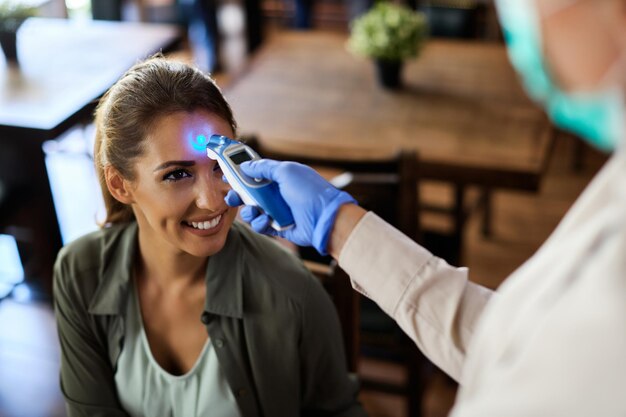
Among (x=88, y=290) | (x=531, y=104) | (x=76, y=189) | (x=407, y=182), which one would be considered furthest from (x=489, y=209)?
(x=88, y=290)

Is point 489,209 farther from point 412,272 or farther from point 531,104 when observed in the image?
point 412,272

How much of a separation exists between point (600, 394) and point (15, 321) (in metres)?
2.09

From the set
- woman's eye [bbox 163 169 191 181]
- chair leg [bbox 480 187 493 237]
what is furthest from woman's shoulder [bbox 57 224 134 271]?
chair leg [bbox 480 187 493 237]

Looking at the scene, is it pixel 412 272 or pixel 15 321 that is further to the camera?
pixel 15 321

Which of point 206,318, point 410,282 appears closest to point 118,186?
point 206,318

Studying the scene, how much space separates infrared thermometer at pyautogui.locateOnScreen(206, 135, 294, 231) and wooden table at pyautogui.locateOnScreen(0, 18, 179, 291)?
133 centimetres

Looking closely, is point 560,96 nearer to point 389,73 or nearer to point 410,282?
point 410,282

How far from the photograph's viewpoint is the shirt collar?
1449 millimetres

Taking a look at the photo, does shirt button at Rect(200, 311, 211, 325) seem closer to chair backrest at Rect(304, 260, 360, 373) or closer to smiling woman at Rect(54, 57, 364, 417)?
smiling woman at Rect(54, 57, 364, 417)

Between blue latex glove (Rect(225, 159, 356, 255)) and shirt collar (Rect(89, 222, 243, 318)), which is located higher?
blue latex glove (Rect(225, 159, 356, 255))

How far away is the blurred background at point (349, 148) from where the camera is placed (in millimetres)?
2164

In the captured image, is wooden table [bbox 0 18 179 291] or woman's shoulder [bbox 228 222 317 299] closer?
woman's shoulder [bbox 228 222 317 299]

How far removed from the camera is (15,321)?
2.35 m

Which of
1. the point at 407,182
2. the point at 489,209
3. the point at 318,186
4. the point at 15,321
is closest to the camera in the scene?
the point at 318,186
